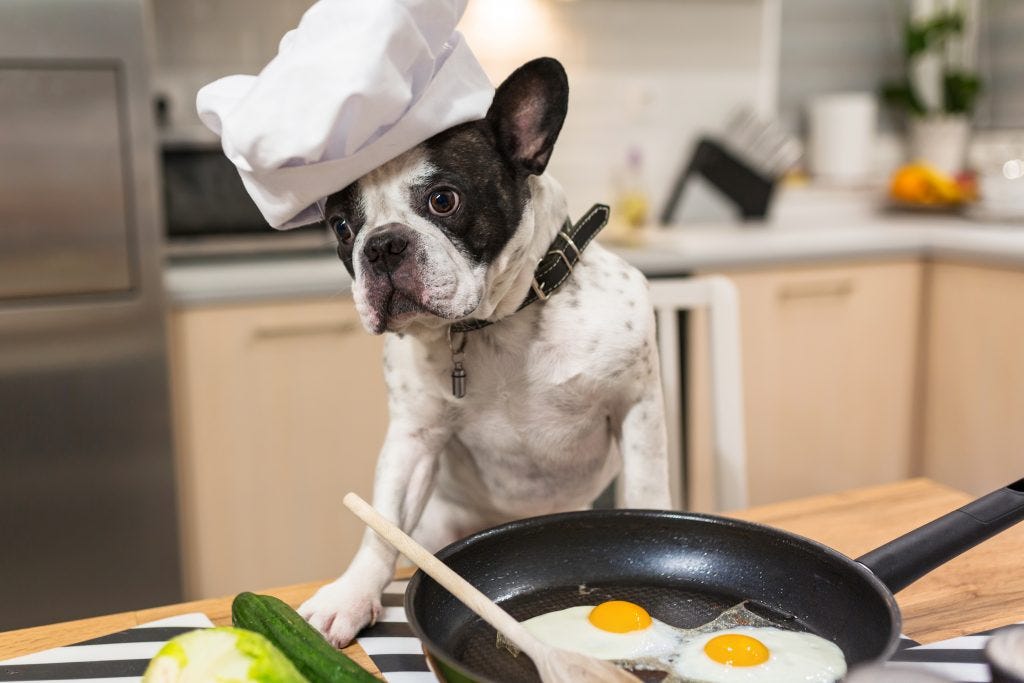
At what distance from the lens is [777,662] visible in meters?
0.74

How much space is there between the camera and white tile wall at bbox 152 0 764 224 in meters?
2.92

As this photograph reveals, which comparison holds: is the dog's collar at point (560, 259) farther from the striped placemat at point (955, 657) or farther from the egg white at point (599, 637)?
the striped placemat at point (955, 657)

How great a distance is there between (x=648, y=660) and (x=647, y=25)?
2632 mm

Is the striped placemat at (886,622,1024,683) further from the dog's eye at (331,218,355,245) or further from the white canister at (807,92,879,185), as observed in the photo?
the white canister at (807,92,879,185)

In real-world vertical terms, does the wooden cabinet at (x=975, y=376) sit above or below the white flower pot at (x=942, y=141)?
below

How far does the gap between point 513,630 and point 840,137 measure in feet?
9.64

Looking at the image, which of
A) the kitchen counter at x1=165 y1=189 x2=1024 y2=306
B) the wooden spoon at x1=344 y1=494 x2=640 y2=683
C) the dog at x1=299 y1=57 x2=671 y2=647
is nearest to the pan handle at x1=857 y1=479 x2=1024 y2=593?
the wooden spoon at x1=344 y1=494 x2=640 y2=683

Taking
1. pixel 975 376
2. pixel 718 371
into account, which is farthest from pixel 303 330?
pixel 975 376

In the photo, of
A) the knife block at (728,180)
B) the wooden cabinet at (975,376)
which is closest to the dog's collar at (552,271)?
the wooden cabinet at (975,376)

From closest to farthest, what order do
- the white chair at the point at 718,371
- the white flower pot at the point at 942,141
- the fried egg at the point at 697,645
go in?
the fried egg at the point at 697,645
the white chair at the point at 718,371
the white flower pot at the point at 942,141

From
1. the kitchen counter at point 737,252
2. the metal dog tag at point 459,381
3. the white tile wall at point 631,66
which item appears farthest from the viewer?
the white tile wall at point 631,66

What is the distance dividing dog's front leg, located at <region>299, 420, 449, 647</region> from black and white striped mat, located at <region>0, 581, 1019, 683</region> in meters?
0.03

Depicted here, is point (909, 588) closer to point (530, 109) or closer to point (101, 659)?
point (530, 109)

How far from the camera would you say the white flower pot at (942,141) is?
3.38 m
